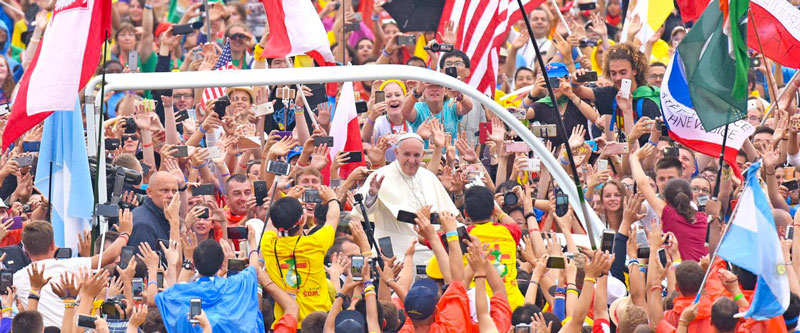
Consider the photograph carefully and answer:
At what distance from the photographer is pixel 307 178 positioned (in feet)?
42.2

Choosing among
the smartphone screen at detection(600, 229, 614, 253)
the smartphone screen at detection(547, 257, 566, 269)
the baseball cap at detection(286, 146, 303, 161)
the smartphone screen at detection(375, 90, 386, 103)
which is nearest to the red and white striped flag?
the smartphone screen at detection(375, 90, 386, 103)

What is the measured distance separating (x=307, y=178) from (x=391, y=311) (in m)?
2.41

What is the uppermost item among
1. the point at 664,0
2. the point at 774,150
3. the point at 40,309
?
the point at 664,0

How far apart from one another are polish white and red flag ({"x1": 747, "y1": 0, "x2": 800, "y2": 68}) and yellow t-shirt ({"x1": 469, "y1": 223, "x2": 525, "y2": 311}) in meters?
3.02

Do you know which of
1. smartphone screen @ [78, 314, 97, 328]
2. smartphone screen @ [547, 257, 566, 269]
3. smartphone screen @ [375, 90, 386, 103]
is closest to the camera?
smartphone screen @ [78, 314, 97, 328]

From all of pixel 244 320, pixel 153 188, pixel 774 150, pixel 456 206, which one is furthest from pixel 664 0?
pixel 244 320

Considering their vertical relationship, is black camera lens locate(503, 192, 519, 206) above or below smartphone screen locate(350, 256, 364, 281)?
above

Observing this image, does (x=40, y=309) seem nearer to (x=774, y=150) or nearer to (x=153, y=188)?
(x=153, y=188)

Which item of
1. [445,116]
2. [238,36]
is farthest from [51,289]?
[238,36]

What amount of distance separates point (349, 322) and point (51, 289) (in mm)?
2202

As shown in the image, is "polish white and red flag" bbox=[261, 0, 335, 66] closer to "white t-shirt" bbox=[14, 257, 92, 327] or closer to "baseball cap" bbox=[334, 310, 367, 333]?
"white t-shirt" bbox=[14, 257, 92, 327]

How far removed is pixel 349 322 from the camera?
33.0 ft

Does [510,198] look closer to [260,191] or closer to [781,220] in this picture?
[260,191]

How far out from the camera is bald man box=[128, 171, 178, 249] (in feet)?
39.3
